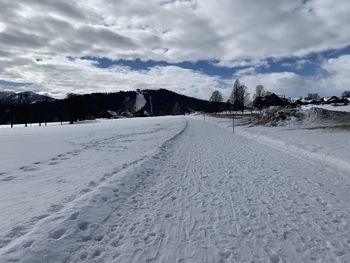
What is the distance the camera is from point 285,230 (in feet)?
19.2

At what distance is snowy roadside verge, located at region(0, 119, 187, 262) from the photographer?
4.68m

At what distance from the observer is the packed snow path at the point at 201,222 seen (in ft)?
15.9

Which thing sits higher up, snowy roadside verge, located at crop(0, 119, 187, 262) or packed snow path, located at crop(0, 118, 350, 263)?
snowy roadside verge, located at crop(0, 119, 187, 262)

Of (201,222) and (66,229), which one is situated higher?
(66,229)

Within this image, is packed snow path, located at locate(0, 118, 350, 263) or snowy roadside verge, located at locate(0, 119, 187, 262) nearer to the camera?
snowy roadside verge, located at locate(0, 119, 187, 262)

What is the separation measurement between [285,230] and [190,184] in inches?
157

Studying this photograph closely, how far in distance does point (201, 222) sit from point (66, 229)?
2.36 m

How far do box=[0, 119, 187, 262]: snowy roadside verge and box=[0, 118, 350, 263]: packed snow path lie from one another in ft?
0.04

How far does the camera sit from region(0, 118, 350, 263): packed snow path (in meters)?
4.86

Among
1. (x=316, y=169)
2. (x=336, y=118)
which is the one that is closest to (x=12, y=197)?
(x=316, y=169)

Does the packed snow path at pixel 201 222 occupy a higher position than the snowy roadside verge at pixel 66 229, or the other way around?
the snowy roadside verge at pixel 66 229

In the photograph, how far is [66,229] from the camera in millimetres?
5648

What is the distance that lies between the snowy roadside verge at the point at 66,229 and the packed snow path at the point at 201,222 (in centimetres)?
1

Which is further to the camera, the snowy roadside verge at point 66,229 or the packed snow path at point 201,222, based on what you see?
the packed snow path at point 201,222
